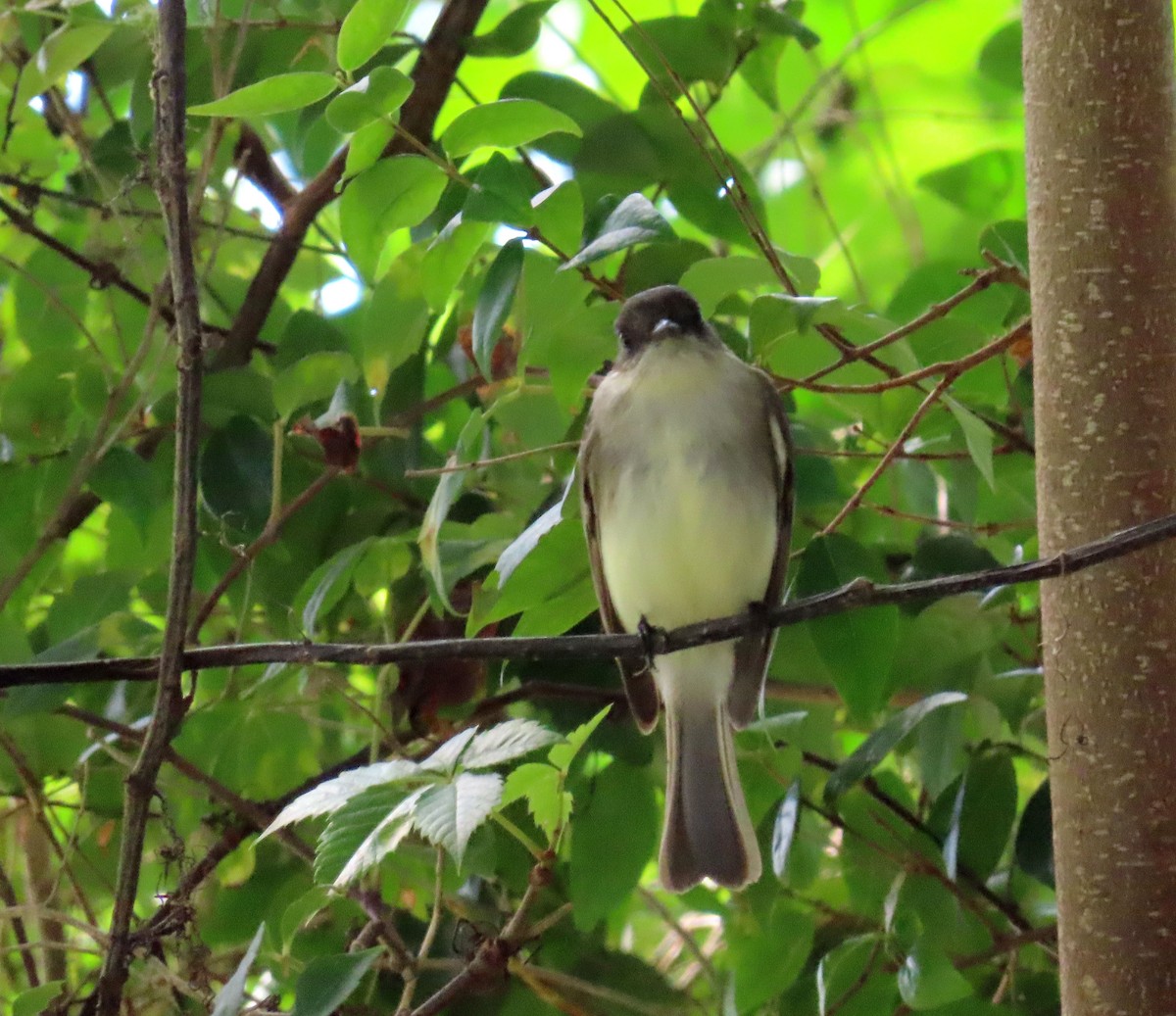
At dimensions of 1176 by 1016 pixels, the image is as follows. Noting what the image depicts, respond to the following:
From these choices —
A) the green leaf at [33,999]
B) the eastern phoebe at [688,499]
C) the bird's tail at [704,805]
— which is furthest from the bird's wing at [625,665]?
the green leaf at [33,999]

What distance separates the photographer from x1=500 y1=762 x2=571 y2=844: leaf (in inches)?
57.4

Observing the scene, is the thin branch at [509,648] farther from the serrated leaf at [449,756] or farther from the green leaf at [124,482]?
the green leaf at [124,482]

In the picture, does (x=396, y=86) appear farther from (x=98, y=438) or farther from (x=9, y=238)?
(x=9, y=238)

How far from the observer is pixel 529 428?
7.02ft

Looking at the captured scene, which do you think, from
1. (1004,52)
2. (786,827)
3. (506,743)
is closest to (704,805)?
(786,827)

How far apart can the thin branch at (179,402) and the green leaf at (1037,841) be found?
45.8 inches

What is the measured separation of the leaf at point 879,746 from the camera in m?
1.77

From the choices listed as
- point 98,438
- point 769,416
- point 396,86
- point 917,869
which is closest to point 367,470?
point 98,438

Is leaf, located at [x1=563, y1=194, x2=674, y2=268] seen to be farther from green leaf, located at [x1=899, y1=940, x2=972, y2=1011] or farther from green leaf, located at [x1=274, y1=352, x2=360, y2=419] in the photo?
green leaf, located at [x1=899, y1=940, x2=972, y2=1011]

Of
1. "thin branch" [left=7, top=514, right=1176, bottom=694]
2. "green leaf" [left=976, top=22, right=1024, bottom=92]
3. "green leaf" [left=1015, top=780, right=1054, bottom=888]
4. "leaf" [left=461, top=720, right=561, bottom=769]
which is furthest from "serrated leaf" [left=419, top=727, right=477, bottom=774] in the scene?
"green leaf" [left=976, top=22, right=1024, bottom=92]

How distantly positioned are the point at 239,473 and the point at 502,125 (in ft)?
2.43

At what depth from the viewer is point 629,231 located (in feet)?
5.01

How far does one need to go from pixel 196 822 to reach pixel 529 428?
0.82 m

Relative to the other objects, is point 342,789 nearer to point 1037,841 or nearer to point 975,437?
point 975,437
